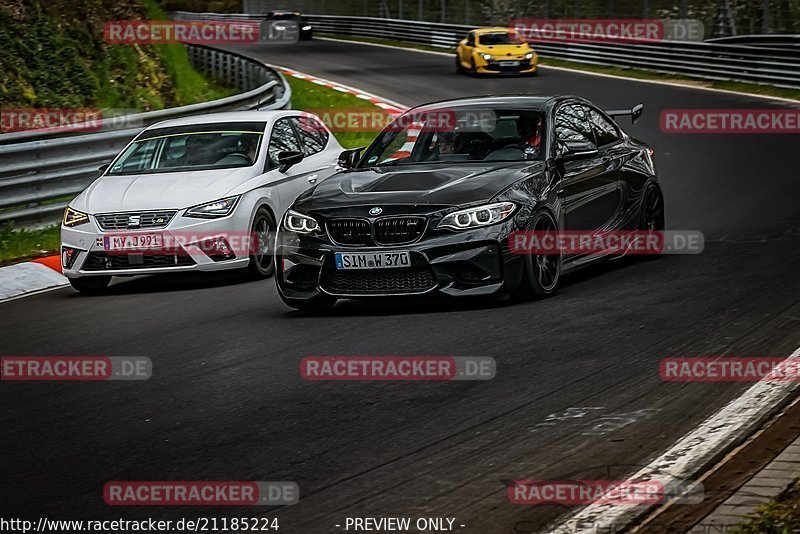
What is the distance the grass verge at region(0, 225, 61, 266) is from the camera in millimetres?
13031

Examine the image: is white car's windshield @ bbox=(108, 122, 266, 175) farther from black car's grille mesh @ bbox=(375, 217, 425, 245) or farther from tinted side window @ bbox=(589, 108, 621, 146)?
black car's grille mesh @ bbox=(375, 217, 425, 245)

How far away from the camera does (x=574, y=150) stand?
9.74 metres

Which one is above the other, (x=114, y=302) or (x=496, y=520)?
(x=496, y=520)

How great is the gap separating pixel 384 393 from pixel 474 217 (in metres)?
2.37

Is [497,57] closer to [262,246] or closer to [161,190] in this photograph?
[262,246]

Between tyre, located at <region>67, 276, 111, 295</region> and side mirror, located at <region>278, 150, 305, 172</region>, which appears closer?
tyre, located at <region>67, 276, 111, 295</region>

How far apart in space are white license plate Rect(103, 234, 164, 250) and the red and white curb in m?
1.01

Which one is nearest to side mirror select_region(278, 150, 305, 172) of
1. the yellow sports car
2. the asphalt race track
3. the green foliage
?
the asphalt race track

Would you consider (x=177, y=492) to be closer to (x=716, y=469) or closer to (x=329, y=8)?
(x=716, y=469)

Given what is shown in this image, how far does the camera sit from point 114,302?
35.3 feet

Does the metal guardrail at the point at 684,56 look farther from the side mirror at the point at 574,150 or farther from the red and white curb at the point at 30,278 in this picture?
the red and white curb at the point at 30,278

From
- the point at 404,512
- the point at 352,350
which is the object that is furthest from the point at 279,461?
the point at 352,350

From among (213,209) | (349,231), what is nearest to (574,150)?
(349,231)

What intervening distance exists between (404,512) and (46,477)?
1.61 metres
